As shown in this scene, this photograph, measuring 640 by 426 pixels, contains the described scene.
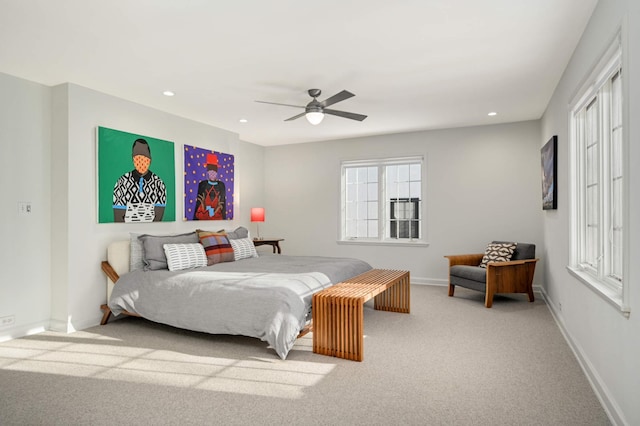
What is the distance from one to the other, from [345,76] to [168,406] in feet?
10.5

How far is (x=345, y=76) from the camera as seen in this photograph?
3.96 meters

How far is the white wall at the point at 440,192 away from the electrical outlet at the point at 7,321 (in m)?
4.38

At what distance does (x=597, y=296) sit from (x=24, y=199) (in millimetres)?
5054

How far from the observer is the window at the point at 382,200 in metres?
6.82

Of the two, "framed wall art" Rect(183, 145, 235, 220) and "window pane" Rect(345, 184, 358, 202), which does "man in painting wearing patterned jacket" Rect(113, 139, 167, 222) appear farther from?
"window pane" Rect(345, 184, 358, 202)

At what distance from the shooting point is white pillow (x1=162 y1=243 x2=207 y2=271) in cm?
440

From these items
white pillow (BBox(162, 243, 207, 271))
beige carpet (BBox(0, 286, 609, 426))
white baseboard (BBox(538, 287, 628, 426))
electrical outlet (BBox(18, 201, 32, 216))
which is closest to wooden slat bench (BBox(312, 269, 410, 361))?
beige carpet (BBox(0, 286, 609, 426))

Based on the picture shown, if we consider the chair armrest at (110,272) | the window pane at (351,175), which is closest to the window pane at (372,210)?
the window pane at (351,175)

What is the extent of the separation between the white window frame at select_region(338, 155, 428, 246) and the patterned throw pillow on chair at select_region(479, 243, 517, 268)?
1.11m

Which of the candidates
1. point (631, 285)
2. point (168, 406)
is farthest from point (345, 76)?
point (168, 406)

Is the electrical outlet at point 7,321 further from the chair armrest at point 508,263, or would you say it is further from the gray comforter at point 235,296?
the chair armrest at point 508,263

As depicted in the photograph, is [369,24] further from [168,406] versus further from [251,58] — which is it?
[168,406]

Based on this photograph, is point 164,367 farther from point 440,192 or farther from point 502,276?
point 440,192

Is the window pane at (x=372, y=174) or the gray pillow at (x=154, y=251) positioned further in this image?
the window pane at (x=372, y=174)
